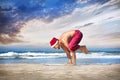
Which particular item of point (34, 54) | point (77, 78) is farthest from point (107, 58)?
point (34, 54)

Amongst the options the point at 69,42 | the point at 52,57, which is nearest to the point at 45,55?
the point at 52,57

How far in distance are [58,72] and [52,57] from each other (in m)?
0.21

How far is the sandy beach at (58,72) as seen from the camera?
10.9ft

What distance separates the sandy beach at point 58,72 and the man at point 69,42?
15 cm

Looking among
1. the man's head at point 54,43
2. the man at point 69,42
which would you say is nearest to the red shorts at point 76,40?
the man at point 69,42

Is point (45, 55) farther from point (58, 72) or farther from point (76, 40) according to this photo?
point (76, 40)

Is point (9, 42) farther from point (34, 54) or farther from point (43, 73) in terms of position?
point (43, 73)

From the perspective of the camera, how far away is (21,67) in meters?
3.44

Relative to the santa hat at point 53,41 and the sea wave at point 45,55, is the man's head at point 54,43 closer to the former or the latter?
the santa hat at point 53,41

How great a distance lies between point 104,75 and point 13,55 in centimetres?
119

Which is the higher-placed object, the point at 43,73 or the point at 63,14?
the point at 63,14

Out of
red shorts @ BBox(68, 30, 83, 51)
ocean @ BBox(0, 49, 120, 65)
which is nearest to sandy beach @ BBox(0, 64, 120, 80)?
ocean @ BBox(0, 49, 120, 65)

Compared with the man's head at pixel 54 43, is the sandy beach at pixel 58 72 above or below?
below

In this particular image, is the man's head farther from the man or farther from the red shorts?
the red shorts
